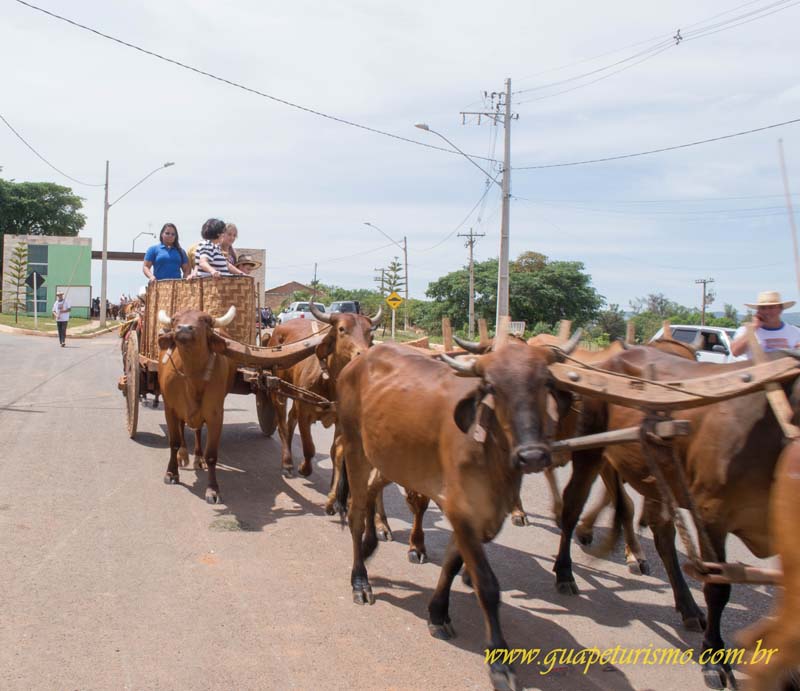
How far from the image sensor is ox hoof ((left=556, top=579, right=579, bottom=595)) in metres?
5.36

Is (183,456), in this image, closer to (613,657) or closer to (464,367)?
(464,367)

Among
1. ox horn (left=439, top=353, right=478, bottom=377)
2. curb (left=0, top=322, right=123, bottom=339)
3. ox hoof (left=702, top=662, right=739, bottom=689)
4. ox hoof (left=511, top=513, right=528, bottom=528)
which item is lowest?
ox hoof (left=702, top=662, right=739, bottom=689)

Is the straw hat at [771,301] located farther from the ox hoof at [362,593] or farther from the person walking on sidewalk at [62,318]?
the person walking on sidewalk at [62,318]

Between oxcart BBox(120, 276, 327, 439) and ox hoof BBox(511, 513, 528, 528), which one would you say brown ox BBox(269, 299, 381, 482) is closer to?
oxcart BBox(120, 276, 327, 439)

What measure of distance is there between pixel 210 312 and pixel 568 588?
495 centimetres

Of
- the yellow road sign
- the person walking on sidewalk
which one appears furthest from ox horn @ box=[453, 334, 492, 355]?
the yellow road sign

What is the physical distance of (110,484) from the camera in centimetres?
757

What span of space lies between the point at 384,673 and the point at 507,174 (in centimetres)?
2130

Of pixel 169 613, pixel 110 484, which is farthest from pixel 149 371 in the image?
pixel 169 613

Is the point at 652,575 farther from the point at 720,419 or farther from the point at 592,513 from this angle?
the point at 720,419

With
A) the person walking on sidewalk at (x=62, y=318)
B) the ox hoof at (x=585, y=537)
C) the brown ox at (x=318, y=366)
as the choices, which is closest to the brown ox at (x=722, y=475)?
the ox hoof at (x=585, y=537)

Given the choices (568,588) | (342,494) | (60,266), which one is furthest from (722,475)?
(60,266)

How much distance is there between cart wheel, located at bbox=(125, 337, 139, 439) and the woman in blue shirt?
37.6 inches

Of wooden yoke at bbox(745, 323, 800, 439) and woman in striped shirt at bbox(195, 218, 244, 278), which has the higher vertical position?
woman in striped shirt at bbox(195, 218, 244, 278)
